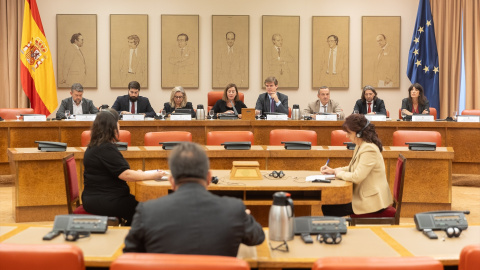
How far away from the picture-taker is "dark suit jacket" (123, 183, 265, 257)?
7.58 ft

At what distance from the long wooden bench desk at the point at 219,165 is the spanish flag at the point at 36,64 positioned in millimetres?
4207

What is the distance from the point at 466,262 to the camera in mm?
2215

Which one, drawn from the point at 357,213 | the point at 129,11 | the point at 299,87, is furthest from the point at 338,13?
the point at 357,213

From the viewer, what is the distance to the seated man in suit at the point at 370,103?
886cm

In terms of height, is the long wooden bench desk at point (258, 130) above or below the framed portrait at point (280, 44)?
below

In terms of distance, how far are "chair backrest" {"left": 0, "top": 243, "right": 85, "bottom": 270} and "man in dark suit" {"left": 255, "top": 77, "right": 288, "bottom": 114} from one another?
270 inches

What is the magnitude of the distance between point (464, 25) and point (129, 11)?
5905 mm

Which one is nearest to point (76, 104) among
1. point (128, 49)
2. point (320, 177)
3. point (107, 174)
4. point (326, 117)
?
point (128, 49)

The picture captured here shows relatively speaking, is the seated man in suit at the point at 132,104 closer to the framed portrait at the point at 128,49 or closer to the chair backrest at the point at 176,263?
the framed portrait at the point at 128,49

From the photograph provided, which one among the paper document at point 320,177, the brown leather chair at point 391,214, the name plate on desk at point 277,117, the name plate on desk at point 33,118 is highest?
the name plate on desk at point 277,117

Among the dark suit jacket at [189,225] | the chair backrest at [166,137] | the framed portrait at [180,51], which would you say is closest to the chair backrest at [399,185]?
the chair backrest at [166,137]

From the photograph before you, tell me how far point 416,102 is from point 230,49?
3.44m

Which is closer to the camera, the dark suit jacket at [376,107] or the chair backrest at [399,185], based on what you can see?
the chair backrest at [399,185]

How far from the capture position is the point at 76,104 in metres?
8.78
